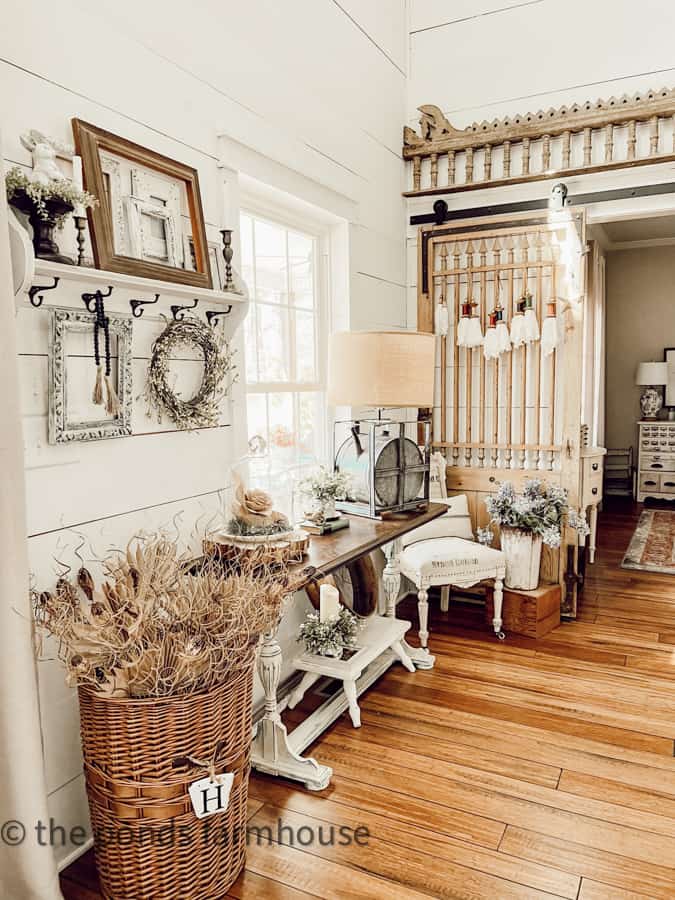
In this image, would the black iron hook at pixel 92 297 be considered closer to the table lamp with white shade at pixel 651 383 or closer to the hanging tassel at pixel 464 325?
the hanging tassel at pixel 464 325

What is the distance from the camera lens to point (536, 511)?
12.2 feet

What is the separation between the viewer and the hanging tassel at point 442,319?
4.01m

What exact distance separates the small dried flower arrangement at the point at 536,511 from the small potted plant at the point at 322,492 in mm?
1359

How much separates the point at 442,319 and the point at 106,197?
2455 mm

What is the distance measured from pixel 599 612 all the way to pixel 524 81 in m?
2.99

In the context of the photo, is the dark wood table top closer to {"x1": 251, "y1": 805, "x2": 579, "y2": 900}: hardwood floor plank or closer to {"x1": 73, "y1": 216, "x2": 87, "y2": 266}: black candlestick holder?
{"x1": 251, "y1": 805, "x2": 579, "y2": 900}: hardwood floor plank

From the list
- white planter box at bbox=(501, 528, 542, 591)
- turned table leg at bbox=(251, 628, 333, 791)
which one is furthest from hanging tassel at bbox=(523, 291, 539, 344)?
turned table leg at bbox=(251, 628, 333, 791)

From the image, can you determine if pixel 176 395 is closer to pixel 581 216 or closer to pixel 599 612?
pixel 581 216

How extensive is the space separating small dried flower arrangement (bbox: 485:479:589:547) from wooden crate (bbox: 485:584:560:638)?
28 centimetres

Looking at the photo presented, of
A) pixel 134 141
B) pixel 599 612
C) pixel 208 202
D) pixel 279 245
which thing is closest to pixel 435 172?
pixel 279 245

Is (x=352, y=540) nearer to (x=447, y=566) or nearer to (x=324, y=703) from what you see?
(x=324, y=703)

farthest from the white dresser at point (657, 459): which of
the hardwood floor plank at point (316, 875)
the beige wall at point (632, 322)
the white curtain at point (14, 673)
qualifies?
the white curtain at point (14, 673)

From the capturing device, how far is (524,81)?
378 centimetres

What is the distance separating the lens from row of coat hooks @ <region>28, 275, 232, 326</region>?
1.75m
